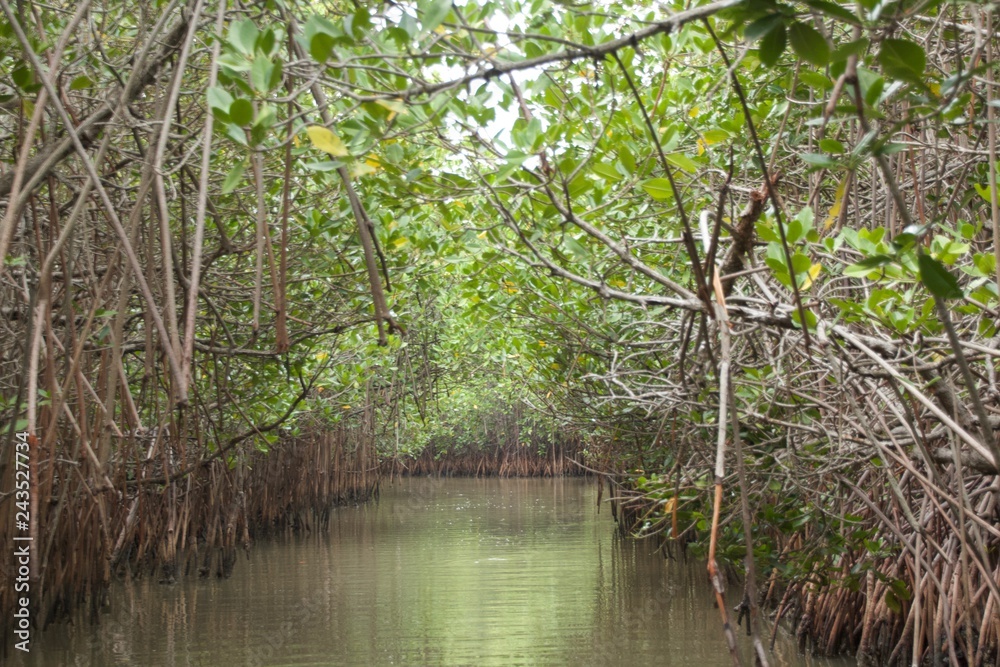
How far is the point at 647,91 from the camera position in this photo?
4086mm

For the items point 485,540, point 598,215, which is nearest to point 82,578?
point 598,215

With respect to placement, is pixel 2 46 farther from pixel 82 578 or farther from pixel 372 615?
pixel 372 615

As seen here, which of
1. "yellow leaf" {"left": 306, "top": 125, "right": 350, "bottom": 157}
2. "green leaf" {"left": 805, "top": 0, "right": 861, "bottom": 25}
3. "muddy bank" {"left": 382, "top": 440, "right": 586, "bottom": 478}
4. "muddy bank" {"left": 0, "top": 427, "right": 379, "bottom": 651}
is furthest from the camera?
"muddy bank" {"left": 382, "top": 440, "right": 586, "bottom": 478}

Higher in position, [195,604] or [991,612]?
[991,612]

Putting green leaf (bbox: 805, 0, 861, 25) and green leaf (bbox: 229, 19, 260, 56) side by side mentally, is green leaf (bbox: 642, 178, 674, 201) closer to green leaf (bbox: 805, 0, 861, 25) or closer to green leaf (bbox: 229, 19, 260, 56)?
green leaf (bbox: 229, 19, 260, 56)

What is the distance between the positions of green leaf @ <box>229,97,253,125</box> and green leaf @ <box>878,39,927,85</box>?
877mm

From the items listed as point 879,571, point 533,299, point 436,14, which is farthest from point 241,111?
point 533,299

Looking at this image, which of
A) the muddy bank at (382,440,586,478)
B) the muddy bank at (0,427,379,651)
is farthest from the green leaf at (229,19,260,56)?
the muddy bank at (382,440,586,478)

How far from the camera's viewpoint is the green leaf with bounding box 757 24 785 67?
44.3 inches

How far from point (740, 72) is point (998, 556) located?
2.14 m

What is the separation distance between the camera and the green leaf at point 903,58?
1.12 meters

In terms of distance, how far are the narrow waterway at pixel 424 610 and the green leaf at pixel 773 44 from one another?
391cm

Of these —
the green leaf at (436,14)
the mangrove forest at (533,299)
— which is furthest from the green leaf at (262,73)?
the green leaf at (436,14)

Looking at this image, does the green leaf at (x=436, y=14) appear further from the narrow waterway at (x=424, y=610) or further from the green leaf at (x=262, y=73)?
the narrow waterway at (x=424, y=610)
